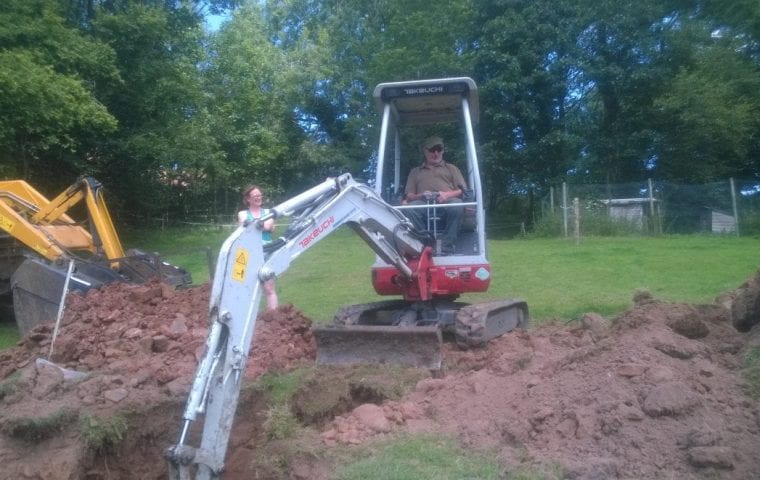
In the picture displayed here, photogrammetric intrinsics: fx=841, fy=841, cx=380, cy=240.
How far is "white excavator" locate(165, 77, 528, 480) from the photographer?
4.99 metres

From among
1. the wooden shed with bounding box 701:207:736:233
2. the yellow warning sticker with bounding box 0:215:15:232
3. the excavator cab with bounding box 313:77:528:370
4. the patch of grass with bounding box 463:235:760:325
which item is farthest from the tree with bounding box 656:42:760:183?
the yellow warning sticker with bounding box 0:215:15:232

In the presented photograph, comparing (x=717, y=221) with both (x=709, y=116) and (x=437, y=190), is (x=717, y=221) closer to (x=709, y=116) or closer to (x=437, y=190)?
(x=709, y=116)

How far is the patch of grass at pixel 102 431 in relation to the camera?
6.30 metres

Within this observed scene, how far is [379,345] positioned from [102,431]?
97.2 inches

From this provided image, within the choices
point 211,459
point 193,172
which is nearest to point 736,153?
point 193,172

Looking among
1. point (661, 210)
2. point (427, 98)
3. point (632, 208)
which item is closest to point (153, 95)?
point (632, 208)

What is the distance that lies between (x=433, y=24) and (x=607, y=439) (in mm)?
25886

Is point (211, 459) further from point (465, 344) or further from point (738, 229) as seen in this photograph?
point (738, 229)

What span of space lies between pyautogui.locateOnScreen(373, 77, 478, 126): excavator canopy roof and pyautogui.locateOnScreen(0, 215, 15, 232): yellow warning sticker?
5550 millimetres

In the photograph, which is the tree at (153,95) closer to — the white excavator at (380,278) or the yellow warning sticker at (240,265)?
the white excavator at (380,278)

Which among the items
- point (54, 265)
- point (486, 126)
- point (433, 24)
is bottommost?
point (54, 265)

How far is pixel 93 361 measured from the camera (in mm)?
8031

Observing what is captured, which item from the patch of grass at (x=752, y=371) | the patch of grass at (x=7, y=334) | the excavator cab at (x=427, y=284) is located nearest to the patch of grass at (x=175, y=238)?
the patch of grass at (x=7, y=334)

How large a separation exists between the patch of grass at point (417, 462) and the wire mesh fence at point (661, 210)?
18325mm
